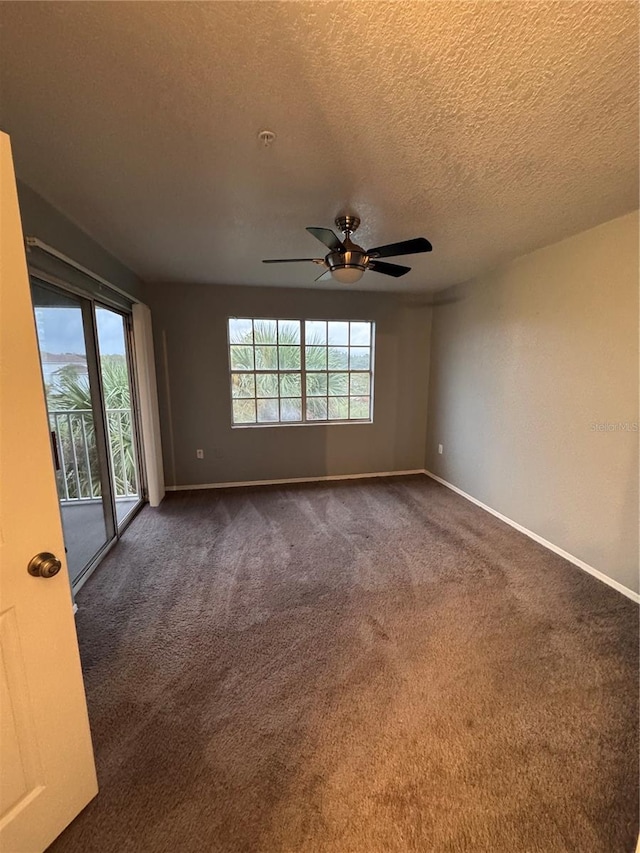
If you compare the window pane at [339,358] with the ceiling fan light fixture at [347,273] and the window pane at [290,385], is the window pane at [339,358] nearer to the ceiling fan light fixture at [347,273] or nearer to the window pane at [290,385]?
A: the window pane at [290,385]

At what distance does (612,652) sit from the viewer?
183cm

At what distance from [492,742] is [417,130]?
255 centimetres

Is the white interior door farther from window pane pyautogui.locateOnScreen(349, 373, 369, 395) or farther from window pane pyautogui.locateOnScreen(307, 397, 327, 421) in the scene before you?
window pane pyautogui.locateOnScreen(349, 373, 369, 395)

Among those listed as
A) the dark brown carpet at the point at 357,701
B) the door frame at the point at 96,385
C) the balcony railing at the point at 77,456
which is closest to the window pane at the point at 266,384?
the door frame at the point at 96,385

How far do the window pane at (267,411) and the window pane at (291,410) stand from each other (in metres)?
0.09

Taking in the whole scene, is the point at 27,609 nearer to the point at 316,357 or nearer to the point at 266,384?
the point at 266,384

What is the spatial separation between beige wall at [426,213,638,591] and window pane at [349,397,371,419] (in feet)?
4.12

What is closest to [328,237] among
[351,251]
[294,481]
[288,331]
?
[351,251]

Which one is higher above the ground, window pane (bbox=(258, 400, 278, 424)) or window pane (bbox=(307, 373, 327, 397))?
window pane (bbox=(307, 373, 327, 397))

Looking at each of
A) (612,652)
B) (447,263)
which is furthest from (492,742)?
(447,263)

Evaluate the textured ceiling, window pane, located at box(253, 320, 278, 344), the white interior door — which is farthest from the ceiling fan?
window pane, located at box(253, 320, 278, 344)

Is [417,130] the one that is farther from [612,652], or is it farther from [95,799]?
[95,799]

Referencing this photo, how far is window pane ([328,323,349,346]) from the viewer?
14.8 feet

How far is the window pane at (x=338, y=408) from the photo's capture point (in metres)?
4.66
